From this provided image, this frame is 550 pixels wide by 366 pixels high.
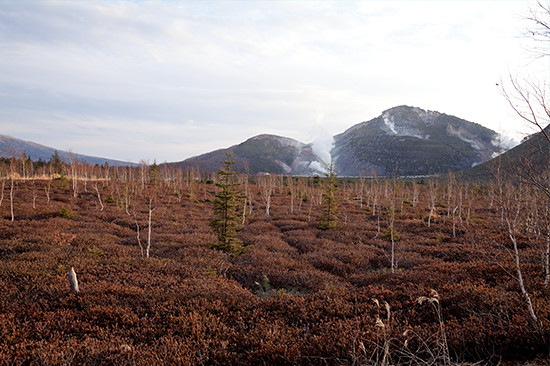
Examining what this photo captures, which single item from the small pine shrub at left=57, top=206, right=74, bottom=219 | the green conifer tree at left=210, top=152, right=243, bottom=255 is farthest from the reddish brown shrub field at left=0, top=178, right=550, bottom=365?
the small pine shrub at left=57, top=206, right=74, bottom=219

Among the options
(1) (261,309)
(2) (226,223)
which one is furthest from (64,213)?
(1) (261,309)

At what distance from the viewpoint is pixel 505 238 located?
1980cm

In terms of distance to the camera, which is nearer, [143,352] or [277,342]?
[143,352]

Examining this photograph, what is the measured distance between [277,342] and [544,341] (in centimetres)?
486

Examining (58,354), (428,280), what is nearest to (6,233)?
(58,354)

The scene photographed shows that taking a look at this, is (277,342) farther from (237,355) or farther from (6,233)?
(6,233)

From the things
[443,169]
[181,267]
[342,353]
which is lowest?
[181,267]

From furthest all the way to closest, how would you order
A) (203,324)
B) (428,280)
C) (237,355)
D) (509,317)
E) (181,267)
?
(181,267) → (428,280) → (203,324) → (509,317) → (237,355)

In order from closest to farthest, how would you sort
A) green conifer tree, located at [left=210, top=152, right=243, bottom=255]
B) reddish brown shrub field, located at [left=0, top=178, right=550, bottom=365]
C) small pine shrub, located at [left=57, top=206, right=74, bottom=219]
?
reddish brown shrub field, located at [left=0, top=178, right=550, bottom=365] → green conifer tree, located at [left=210, top=152, right=243, bottom=255] → small pine shrub, located at [left=57, top=206, right=74, bottom=219]

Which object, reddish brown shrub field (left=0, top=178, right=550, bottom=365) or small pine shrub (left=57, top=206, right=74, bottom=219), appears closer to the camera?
reddish brown shrub field (left=0, top=178, right=550, bottom=365)

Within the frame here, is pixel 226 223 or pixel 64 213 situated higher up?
pixel 226 223

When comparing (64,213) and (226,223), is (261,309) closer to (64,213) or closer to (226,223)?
(226,223)

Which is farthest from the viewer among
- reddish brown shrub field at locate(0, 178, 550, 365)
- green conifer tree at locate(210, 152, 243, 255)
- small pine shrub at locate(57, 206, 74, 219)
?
small pine shrub at locate(57, 206, 74, 219)

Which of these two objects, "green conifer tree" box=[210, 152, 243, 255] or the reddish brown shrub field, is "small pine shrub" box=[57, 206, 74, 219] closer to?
the reddish brown shrub field
